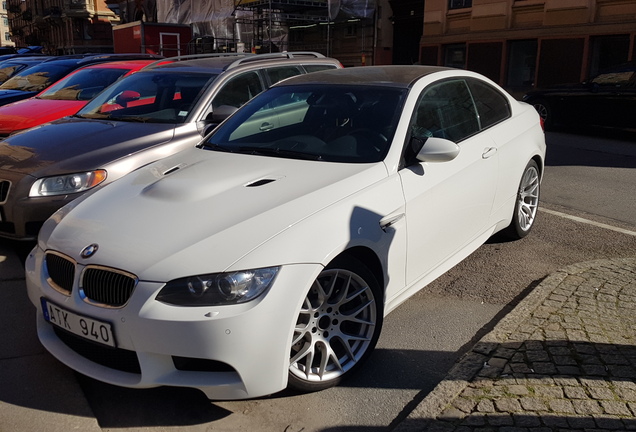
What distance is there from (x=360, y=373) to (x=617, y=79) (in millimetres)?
11799

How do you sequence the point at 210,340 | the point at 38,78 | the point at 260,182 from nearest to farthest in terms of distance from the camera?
1. the point at 210,340
2. the point at 260,182
3. the point at 38,78

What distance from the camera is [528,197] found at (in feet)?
20.0

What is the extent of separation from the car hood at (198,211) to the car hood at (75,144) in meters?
1.39

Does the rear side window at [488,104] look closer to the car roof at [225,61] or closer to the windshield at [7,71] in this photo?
the car roof at [225,61]

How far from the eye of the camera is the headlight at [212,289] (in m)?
3.06

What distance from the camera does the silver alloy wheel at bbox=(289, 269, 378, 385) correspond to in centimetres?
339

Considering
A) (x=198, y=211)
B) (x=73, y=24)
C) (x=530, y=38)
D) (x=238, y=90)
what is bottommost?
(x=198, y=211)

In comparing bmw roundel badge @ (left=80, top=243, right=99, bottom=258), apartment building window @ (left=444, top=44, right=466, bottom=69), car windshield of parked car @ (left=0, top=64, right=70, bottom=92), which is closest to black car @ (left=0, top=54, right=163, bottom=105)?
car windshield of parked car @ (left=0, top=64, right=70, bottom=92)

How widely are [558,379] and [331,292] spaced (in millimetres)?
1299

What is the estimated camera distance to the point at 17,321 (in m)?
4.39

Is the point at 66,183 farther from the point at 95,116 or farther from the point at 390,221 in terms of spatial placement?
the point at 390,221

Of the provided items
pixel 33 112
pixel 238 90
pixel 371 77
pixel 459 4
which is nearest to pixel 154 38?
pixel 459 4

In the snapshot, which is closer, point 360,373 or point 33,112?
point 360,373

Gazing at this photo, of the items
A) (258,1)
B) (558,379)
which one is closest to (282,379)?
(558,379)
